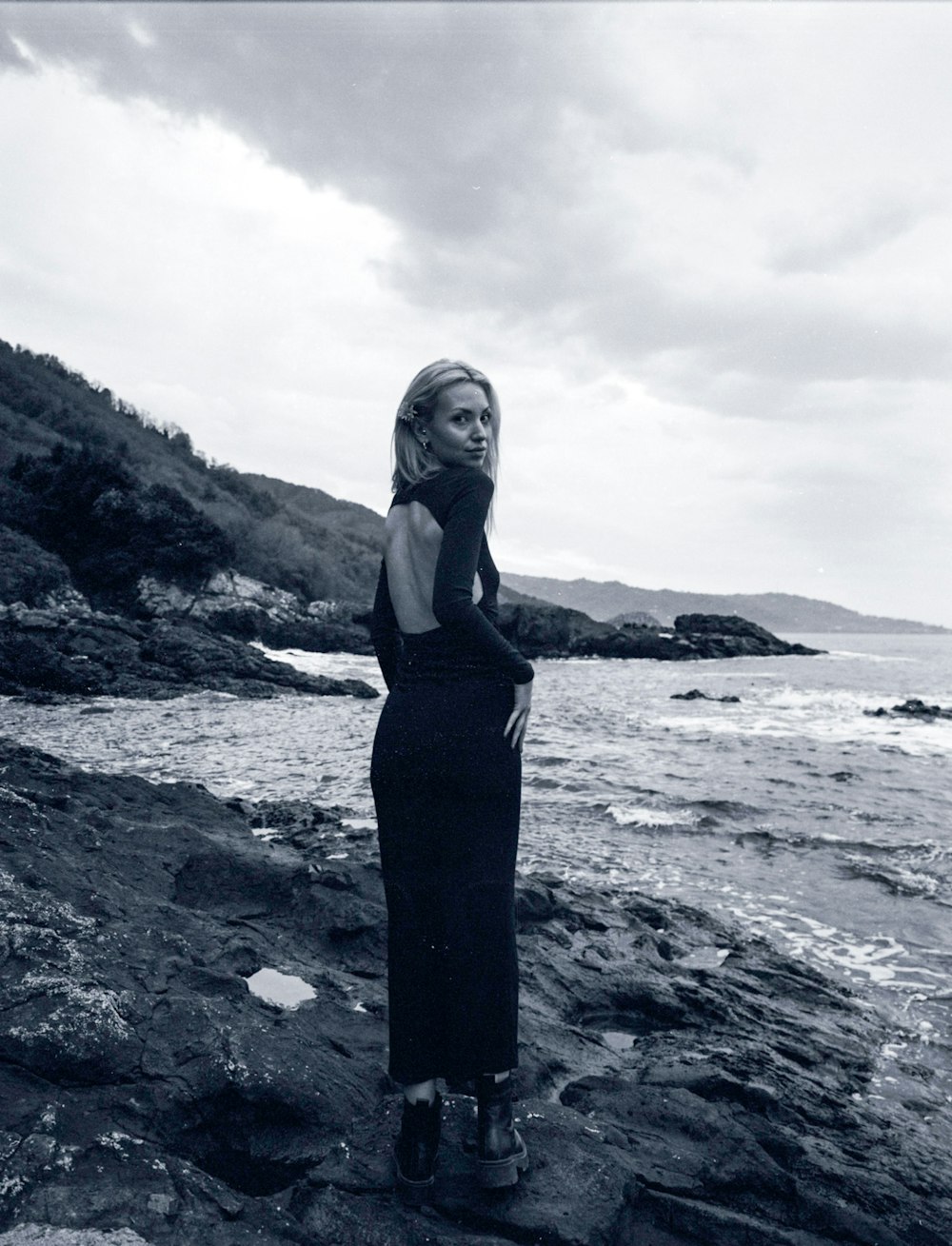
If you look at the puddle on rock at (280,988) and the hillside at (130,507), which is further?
the hillside at (130,507)

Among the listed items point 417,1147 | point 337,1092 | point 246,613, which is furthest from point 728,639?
point 417,1147

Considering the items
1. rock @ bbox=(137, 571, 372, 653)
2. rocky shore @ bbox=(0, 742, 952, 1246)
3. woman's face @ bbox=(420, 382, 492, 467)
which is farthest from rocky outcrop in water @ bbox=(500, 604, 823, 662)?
woman's face @ bbox=(420, 382, 492, 467)

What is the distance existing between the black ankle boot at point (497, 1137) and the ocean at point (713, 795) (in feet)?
10.4

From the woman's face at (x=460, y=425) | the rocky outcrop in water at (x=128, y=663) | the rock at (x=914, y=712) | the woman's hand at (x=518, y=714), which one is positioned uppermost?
the woman's face at (x=460, y=425)

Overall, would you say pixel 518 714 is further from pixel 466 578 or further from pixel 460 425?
pixel 460 425

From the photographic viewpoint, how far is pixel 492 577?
9.07 feet

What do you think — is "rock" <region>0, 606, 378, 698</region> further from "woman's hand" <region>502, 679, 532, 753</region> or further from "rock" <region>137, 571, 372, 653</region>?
"woman's hand" <region>502, 679, 532, 753</region>

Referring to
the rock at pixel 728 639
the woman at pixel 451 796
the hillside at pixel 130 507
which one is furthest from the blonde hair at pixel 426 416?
the rock at pixel 728 639

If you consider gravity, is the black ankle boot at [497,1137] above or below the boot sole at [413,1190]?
above

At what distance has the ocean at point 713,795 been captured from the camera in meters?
6.30

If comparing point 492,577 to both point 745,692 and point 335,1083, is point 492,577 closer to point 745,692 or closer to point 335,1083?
point 335,1083

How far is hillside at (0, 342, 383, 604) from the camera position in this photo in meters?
35.7

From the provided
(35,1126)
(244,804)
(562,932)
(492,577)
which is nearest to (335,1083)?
(35,1126)

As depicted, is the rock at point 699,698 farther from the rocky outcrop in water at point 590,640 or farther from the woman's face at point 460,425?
the woman's face at point 460,425
